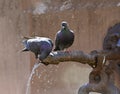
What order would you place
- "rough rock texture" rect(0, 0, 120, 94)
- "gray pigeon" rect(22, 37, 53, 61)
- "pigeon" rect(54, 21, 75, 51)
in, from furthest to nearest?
1. "rough rock texture" rect(0, 0, 120, 94)
2. "pigeon" rect(54, 21, 75, 51)
3. "gray pigeon" rect(22, 37, 53, 61)

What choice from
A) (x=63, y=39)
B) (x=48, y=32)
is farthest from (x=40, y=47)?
(x=48, y=32)

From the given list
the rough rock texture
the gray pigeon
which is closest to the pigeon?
the gray pigeon

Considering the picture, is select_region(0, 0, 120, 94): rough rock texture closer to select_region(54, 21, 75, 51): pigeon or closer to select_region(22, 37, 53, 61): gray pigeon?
select_region(54, 21, 75, 51): pigeon

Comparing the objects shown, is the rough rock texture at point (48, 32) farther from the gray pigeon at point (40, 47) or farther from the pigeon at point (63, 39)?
the gray pigeon at point (40, 47)

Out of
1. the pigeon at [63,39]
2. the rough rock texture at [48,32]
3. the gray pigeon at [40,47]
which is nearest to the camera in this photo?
the gray pigeon at [40,47]

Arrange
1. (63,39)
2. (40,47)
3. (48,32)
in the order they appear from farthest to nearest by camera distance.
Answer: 1. (48,32)
2. (63,39)
3. (40,47)

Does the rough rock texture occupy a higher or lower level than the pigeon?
lower

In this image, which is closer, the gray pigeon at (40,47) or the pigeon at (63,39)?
the gray pigeon at (40,47)

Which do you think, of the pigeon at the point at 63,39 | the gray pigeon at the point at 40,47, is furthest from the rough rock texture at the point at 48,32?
the gray pigeon at the point at 40,47

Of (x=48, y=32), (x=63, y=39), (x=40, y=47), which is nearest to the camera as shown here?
(x=40, y=47)

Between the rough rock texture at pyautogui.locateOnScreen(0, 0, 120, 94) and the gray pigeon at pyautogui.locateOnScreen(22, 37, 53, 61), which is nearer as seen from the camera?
the gray pigeon at pyautogui.locateOnScreen(22, 37, 53, 61)

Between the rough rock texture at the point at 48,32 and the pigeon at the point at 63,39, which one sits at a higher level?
the pigeon at the point at 63,39

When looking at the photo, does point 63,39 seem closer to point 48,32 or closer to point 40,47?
point 40,47

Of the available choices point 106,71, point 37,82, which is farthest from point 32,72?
point 106,71
